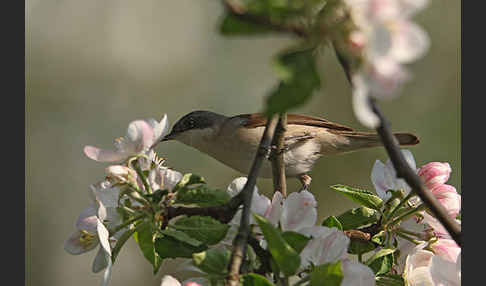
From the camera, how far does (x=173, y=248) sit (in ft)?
2.39

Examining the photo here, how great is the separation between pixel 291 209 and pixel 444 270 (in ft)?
0.67

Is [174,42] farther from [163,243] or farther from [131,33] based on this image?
[163,243]

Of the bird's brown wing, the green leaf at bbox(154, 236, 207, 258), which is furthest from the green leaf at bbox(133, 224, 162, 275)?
the bird's brown wing

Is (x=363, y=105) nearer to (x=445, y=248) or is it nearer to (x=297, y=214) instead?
(x=297, y=214)

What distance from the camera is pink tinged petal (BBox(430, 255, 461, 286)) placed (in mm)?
700

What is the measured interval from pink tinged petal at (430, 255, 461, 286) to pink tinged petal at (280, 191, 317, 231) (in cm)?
16

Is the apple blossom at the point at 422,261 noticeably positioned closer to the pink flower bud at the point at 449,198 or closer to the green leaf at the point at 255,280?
the pink flower bud at the point at 449,198

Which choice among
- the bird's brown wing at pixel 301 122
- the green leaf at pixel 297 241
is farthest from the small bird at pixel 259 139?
the green leaf at pixel 297 241

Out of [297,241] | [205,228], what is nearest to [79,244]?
[205,228]

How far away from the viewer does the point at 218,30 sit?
0.47 m

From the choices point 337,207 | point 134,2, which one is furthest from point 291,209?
Result: point 134,2

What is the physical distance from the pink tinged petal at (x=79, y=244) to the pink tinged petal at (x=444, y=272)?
0.45 m

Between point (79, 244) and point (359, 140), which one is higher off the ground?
point (359, 140)

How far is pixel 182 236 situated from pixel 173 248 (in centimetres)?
4
